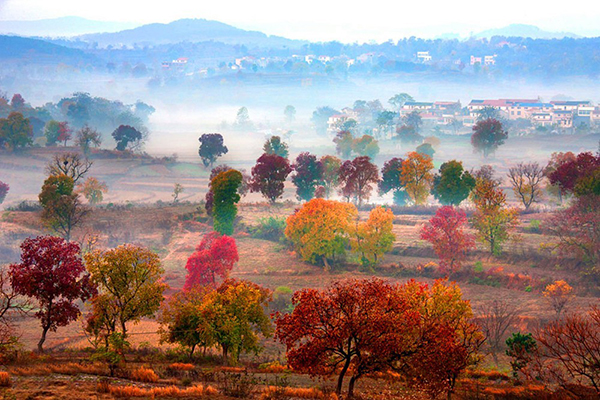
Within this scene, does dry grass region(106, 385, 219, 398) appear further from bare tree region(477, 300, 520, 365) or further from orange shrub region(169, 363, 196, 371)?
bare tree region(477, 300, 520, 365)

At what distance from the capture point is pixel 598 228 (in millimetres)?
53594

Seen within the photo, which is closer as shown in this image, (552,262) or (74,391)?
(74,391)

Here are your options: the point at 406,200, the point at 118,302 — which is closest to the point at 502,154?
the point at 406,200

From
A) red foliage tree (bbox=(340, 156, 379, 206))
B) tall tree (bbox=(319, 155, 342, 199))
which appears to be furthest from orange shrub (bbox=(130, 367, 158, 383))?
tall tree (bbox=(319, 155, 342, 199))

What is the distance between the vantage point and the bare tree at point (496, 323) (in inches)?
1528

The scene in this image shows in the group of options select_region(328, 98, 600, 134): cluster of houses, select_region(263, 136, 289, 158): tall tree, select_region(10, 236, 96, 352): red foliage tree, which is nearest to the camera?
select_region(10, 236, 96, 352): red foliage tree

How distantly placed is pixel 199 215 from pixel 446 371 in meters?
53.2

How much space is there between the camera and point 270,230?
69.1 meters

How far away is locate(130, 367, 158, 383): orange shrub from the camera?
27.1 m

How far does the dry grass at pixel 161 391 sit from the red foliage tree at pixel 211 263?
22115mm

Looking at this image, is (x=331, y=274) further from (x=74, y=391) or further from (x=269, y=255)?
(x=74, y=391)

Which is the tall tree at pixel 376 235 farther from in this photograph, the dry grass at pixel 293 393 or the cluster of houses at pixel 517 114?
the cluster of houses at pixel 517 114

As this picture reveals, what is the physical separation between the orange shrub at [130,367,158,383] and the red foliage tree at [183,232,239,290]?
19.4 m

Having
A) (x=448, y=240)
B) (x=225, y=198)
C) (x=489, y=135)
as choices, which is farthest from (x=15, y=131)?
(x=448, y=240)
